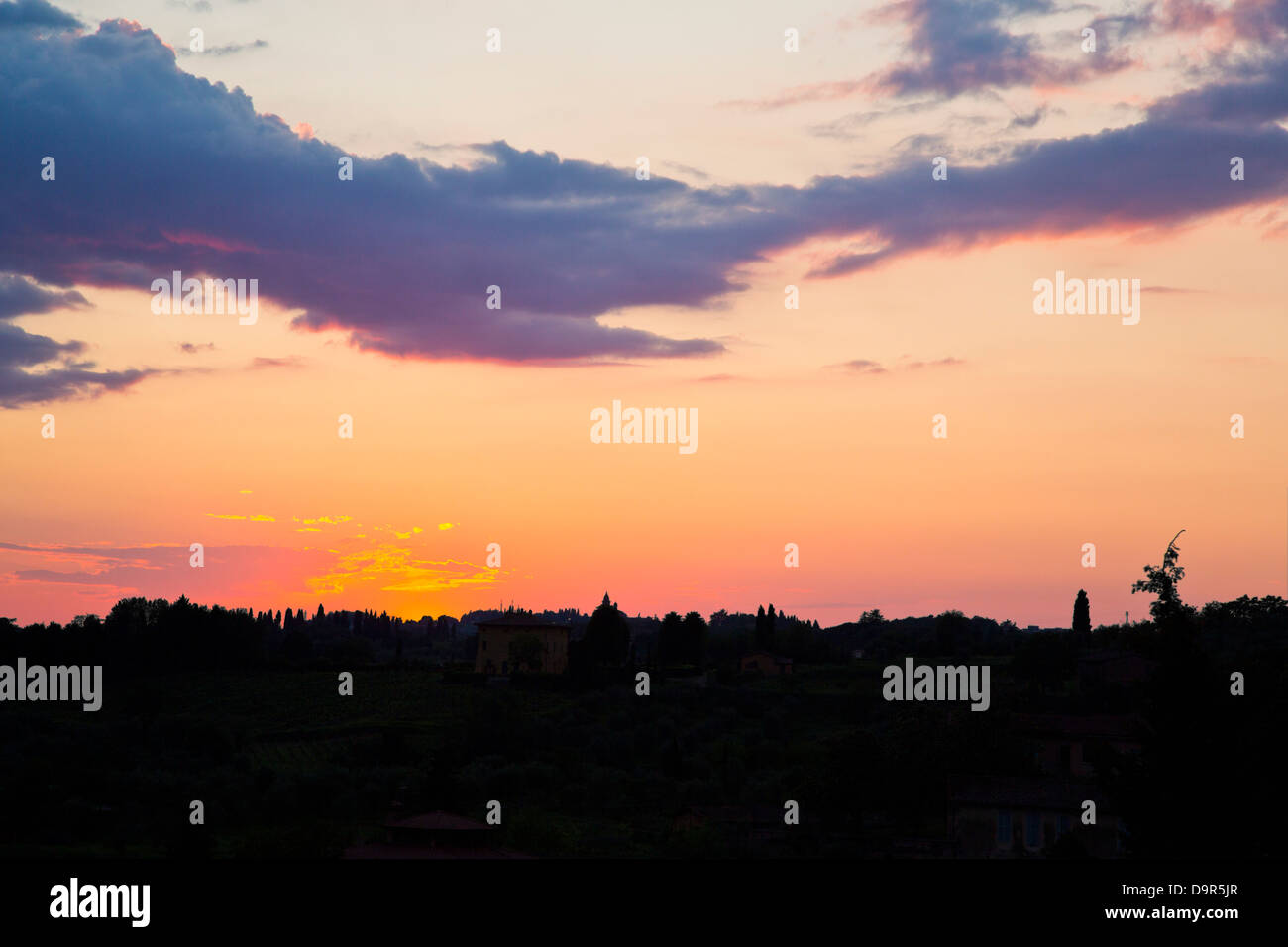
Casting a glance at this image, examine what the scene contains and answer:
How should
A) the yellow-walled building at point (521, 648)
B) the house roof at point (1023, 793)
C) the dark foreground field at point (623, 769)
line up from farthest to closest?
1. the yellow-walled building at point (521, 648)
2. the house roof at point (1023, 793)
3. the dark foreground field at point (623, 769)

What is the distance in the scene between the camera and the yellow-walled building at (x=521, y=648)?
426 feet

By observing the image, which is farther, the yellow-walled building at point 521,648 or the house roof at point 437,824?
the yellow-walled building at point 521,648

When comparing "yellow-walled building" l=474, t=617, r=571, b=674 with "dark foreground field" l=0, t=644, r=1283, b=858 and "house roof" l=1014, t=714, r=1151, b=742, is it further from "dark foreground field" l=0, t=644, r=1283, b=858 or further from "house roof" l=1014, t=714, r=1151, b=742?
"house roof" l=1014, t=714, r=1151, b=742

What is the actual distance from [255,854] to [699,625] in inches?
3522

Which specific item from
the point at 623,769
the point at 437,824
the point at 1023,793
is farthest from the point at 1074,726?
the point at 437,824

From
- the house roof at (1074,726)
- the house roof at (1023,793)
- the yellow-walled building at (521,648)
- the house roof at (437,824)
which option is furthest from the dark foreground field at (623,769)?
the yellow-walled building at (521,648)

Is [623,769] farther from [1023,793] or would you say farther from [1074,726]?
[1023,793]

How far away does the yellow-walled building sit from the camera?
426 ft

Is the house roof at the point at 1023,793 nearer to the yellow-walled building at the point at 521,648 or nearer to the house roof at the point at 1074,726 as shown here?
the house roof at the point at 1074,726
